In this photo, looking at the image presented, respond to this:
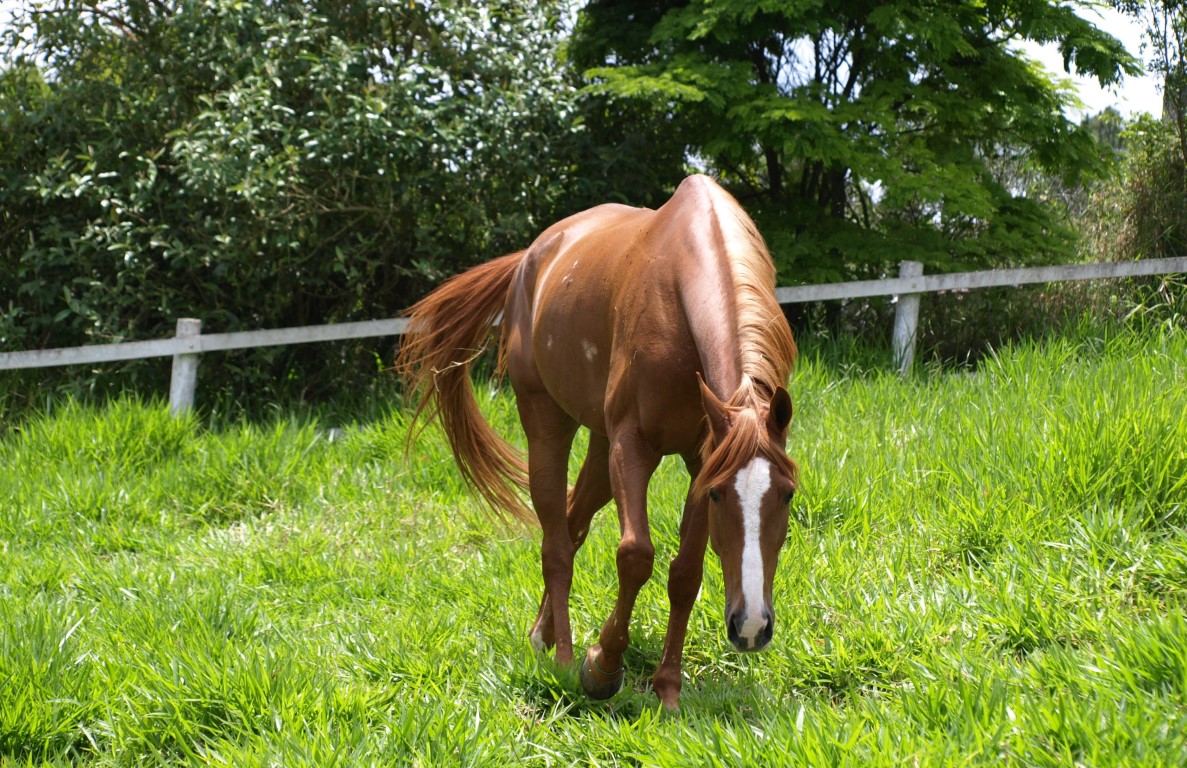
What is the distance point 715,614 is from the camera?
404 cm

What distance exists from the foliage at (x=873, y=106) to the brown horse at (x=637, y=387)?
3.36m

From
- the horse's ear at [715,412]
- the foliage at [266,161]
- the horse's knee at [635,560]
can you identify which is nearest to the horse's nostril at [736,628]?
the horse's ear at [715,412]

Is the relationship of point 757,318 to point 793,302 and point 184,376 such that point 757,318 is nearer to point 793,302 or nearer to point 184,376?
point 793,302

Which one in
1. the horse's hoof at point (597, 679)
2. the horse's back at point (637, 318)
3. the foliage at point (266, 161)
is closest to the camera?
the horse's back at point (637, 318)

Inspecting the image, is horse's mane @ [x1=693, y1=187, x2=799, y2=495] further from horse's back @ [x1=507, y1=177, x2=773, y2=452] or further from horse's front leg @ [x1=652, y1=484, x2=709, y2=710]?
horse's front leg @ [x1=652, y1=484, x2=709, y2=710]

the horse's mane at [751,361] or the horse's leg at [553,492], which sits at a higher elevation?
the horse's mane at [751,361]

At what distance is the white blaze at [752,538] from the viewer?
2.69m

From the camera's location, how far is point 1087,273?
24.2 ft

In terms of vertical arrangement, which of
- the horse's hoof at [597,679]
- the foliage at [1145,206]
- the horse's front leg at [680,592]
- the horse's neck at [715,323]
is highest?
the foliage at [1145,206]

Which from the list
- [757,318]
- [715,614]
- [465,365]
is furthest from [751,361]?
[465,365]

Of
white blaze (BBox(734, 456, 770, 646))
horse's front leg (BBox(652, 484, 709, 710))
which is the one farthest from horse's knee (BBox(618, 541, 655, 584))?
white blaze (BBox(734, 456, 770, 646))

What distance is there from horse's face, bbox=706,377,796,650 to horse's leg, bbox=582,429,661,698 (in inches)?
22.9

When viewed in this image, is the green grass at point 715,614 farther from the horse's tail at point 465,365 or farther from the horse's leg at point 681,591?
the horse's tail at point 465,365

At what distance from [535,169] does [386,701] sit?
569 centimetres
